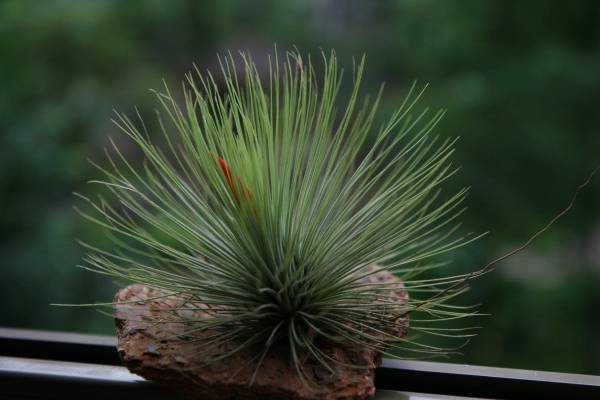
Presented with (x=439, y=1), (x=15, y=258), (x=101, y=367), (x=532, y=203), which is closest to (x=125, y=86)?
(x=15, y=258)

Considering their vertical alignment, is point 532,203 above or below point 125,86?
below

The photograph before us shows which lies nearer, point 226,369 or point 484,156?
point 226,369

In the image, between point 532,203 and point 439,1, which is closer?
point 532,203

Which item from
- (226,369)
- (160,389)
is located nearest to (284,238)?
(226,369)

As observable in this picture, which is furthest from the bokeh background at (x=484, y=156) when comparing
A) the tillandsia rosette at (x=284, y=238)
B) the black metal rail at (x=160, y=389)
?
the tillandsia rosette at (x=284, y=238)

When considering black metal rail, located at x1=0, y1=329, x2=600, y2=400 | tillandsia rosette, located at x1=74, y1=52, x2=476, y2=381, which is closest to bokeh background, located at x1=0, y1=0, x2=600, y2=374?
black metal rail, located at x1=0, y1=329, x2=600, y2=400

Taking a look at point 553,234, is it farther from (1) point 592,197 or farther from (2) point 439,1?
(2) point 439,1

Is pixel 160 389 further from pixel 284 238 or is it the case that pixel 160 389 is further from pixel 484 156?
pixel 484 156
